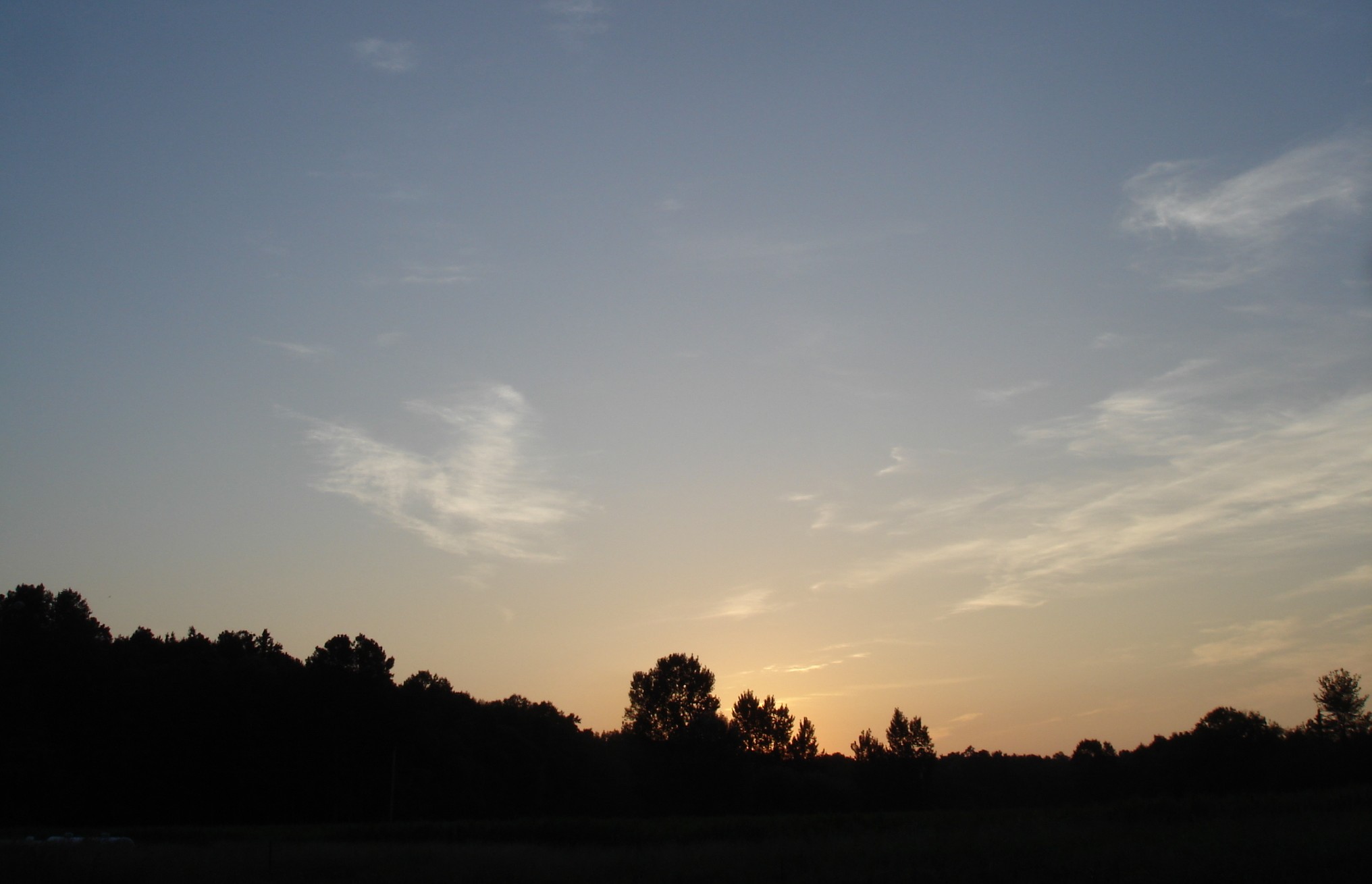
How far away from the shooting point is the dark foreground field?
21422mm

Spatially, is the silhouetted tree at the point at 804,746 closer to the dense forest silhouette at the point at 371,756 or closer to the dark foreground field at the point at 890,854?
the dense forest silhouette at the point at 371,756

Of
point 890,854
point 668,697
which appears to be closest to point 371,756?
point 668,697

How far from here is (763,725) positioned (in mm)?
103625

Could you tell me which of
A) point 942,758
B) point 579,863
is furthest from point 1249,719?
point 579,863

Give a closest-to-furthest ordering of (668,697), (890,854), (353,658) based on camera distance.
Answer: (890,854), (353,658), (668,697)

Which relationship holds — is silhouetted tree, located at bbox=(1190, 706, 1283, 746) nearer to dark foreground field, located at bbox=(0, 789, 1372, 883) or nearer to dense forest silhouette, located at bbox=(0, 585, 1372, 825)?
dense forest silhouette, located at bbox=(0, 585, 1372, 825)

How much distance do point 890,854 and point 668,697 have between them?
75.7m

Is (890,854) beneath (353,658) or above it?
beneath

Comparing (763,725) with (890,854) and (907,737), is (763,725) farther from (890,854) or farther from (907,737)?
(890,854)

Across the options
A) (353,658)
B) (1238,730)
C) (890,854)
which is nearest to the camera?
(890,854)

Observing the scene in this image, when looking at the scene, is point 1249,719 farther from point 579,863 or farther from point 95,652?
point 95,652

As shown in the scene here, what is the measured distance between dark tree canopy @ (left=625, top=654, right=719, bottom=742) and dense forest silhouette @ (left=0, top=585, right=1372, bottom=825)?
33.3ft

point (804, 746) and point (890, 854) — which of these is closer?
point (890, 854)

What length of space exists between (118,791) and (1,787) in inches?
258
